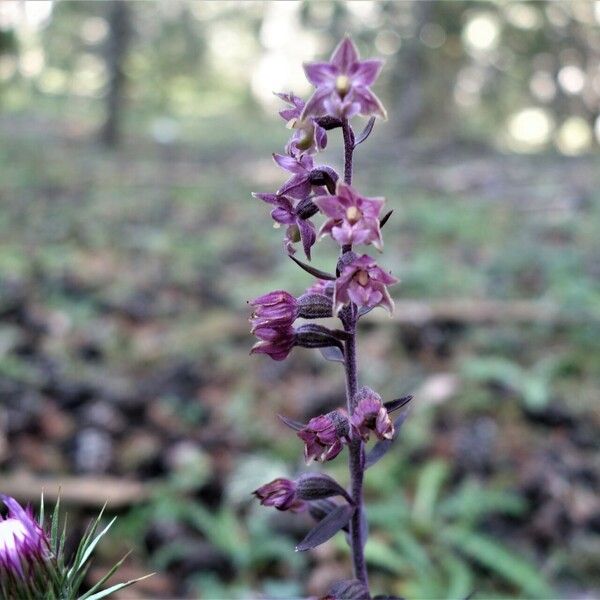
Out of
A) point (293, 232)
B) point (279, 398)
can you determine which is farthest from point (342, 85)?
point (279, 398)

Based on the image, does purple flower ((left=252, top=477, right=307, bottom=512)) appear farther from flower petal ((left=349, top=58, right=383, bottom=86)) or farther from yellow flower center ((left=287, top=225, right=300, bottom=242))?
flower petal ((left=349, top=58, right=383, bottom=86))

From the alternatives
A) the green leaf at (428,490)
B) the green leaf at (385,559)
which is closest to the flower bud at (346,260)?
the green leaf at (385,559)

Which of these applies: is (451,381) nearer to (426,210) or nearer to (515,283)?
(515,283)

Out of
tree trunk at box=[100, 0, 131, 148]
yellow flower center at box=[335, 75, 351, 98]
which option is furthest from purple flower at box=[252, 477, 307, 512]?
tree trunk at box=[100, 0, 131, 148]

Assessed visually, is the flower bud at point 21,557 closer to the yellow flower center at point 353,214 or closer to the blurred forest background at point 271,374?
the yellow flower center at point 353,214

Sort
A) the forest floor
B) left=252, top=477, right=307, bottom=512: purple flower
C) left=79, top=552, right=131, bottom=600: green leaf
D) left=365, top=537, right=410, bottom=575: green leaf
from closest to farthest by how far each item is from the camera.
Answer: left=79, top=552, right=131, bottom=600: green leaf, left=252, top=477, right=307, bottom=512: purple flower, left=365, top=537, right=410, bottom=575: green leaf, the forest floor

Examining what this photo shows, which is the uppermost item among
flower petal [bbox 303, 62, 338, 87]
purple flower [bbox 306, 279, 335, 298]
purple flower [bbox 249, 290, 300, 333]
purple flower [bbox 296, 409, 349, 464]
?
flower petal [bbox 303, 62, 338, 87]
